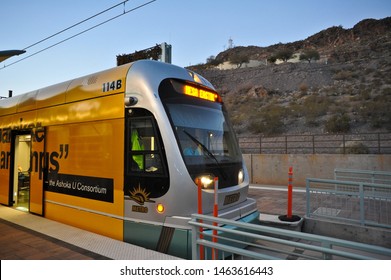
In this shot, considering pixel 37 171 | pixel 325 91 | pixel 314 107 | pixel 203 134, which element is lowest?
pixel 37 171

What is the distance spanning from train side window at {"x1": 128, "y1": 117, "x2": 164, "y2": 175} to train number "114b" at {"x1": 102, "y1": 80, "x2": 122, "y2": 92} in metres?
0.75

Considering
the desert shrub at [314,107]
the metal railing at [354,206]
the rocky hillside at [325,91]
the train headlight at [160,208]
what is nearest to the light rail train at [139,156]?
the train headlight at [160,208]

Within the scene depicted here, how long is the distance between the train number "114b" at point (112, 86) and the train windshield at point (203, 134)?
2.86 feet

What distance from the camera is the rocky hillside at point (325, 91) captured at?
2305 cm

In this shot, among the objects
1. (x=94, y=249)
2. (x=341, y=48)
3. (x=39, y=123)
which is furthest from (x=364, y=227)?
(x=341, y=48)

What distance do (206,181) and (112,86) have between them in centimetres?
246

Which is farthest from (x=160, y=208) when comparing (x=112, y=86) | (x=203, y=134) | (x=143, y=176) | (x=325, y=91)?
(x=325, y=91)

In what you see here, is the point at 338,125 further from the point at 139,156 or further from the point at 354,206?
the point at 139,156

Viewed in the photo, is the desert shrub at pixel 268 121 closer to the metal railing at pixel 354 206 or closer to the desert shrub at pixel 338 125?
the desert shrub at pixel 338 125

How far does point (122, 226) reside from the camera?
4.91 m

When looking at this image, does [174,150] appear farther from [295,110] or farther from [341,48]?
[341,48]

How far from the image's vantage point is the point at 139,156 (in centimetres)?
476

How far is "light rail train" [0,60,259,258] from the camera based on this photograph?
4.47 meters

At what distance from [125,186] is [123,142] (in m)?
0.76
